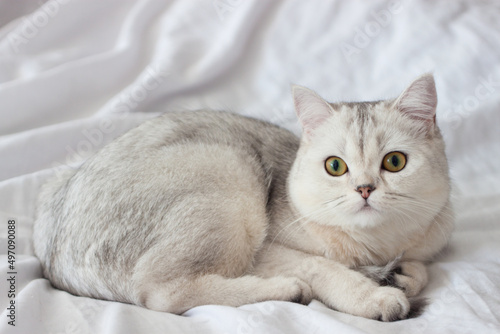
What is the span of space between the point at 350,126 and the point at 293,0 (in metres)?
1.76

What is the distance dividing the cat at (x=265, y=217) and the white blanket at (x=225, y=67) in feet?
2.12

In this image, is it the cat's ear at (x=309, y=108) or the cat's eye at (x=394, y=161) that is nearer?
the cat's eye at (x=394, y=161)

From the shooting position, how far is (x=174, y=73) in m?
3.22

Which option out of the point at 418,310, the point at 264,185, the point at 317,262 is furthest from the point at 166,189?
the point at 418,310

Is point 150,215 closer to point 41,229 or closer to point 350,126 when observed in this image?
point 41,229

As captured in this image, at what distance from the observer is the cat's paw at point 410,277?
1.88 m
